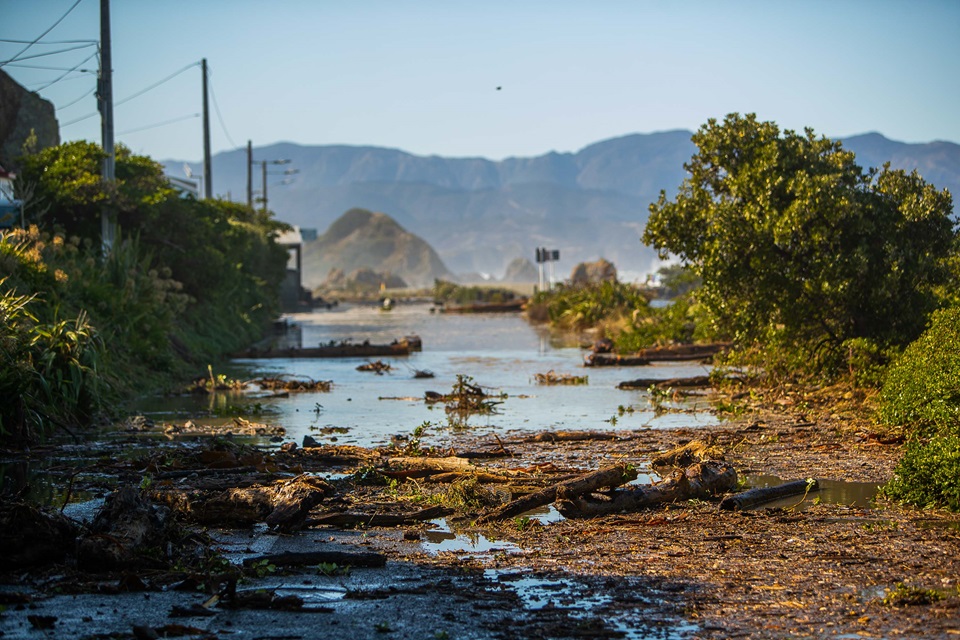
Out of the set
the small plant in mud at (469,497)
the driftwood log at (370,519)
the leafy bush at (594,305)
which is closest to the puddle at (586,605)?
the driftwood log at (370,519)

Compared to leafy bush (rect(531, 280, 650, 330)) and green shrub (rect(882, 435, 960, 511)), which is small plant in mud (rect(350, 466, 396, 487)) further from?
leafy bush (rect(531, 280, 650, 330))

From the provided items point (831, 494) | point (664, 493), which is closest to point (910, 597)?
point (664, 493)

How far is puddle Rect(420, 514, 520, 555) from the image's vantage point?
28.4ft

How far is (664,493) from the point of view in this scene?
1013 centimetres

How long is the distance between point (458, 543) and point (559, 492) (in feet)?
4.25

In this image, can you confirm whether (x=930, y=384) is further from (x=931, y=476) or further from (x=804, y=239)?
(x=804, y=239)

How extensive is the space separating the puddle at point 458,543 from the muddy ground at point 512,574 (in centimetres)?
3

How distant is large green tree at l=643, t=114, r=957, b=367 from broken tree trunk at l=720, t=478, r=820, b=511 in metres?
6.91

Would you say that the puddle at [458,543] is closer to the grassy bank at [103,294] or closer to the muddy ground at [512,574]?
the muddy ground at [512,574]

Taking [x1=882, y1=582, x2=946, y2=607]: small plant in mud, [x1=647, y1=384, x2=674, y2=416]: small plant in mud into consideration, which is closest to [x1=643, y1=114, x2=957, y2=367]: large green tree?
[x1=647, y1=384, x2=674, y2=416]: small plant in mud

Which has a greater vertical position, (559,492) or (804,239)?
(804,239)

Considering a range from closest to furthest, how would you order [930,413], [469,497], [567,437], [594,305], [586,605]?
[586,605] < [469,497] < [930,413] < [567,437] < [594,305]

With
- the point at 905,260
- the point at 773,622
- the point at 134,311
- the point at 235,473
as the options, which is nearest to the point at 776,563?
the point at 773,622

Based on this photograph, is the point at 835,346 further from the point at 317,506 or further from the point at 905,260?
the point at 317,506
